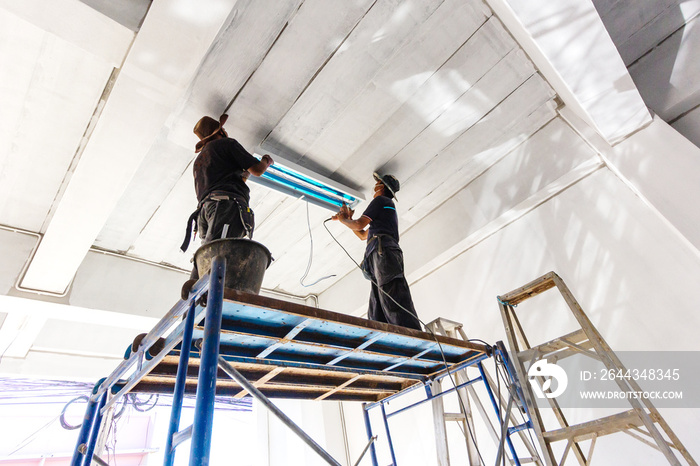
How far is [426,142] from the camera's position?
10.7 feet

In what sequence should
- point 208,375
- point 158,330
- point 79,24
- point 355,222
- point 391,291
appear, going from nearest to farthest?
point 208,375, point 158,330, point 79,24, point 391,291, point 355,222

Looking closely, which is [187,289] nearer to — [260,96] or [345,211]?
[260,96]

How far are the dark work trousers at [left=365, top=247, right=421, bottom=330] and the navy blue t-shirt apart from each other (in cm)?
14

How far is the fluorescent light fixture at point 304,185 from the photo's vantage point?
296 centimetres

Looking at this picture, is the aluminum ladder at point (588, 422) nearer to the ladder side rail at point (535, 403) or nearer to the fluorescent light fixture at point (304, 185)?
the ladder side rail at point (535, 403)

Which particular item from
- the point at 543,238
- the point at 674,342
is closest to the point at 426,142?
the point at 543,238

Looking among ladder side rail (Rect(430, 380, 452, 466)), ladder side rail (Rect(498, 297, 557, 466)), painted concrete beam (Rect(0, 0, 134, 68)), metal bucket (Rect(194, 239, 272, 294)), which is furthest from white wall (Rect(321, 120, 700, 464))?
painted concrete beam (Rect(0, 0, 134, 68))

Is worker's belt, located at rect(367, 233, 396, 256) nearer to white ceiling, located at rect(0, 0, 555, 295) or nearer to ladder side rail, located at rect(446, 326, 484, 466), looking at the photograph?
ladder side rail, located at rect(446, 326, 484, 466)

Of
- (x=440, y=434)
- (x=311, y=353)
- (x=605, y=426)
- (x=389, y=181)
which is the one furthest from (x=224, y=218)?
(x=605, y=426)

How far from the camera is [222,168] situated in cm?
220

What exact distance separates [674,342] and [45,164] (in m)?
4.43

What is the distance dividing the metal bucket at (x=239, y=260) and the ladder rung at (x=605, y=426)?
1558 millimetres

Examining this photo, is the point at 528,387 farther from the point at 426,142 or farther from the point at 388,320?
the point at 426,142

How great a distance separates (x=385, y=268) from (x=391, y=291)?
157 millimetres
